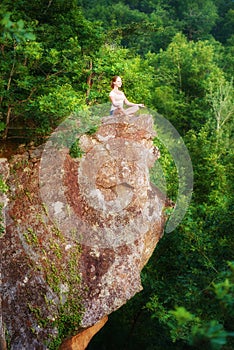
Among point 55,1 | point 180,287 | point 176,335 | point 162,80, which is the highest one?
point 55,1

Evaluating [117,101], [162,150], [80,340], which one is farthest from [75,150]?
[162,150]

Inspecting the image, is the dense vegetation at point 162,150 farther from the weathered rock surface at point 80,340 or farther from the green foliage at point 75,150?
the weathered rock surface at point 80,340

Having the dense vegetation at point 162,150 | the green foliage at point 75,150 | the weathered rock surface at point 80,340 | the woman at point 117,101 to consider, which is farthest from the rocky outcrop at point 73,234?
the dense vegetation at point 162,150

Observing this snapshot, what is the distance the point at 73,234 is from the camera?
10141 mm

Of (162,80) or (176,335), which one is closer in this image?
(176,335)

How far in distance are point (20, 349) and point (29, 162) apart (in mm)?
3727

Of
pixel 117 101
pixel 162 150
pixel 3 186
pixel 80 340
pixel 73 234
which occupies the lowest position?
pixel 162 150

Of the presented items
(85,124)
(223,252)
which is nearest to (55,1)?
(85,124)

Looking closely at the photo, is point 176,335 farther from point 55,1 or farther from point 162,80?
point 162,80

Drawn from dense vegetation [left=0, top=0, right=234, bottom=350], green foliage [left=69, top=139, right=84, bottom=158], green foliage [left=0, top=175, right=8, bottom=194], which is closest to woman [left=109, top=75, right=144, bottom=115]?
dense vegetation [left=0, top=0, right=234, bottom=350]

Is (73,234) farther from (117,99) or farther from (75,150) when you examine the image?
(117,99)

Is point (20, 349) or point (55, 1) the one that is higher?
point (55, 1)

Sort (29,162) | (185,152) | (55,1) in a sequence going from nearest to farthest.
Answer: (29,162), (55,1), (185,152)

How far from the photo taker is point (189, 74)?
32.5 meters
